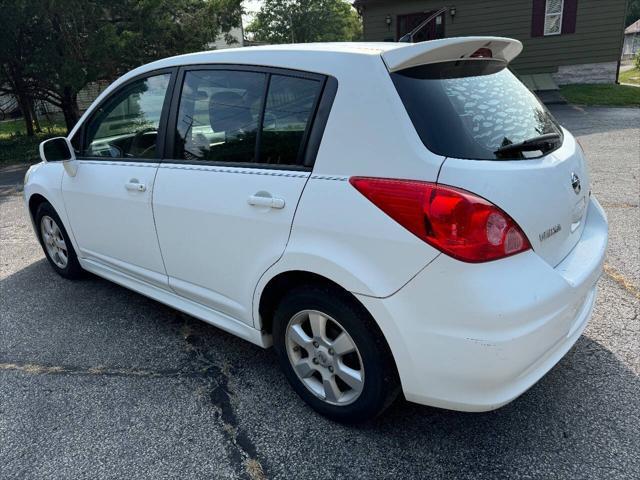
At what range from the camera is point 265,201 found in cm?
242

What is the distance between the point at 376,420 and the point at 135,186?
1963 mm

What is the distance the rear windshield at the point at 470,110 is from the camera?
2061 mm

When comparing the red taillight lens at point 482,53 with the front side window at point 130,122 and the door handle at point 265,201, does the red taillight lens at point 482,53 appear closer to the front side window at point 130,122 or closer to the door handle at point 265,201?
the door handle at point 265,201

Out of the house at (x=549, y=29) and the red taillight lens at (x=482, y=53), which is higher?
the red taillight lens at (x=482, y=53)

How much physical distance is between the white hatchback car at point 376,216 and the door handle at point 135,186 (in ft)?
0.07

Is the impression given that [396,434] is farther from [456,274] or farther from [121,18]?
[121,18]

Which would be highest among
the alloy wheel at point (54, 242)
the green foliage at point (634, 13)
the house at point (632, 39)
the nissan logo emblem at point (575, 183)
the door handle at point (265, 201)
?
the door handle at point (265, 201)

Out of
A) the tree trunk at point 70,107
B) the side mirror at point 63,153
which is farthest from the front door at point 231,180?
the tree trunk at point 70,107

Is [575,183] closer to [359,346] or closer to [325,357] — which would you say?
[359,346]

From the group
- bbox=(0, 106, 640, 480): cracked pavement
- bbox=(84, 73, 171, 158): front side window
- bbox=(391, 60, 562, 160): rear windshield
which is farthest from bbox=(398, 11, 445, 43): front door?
bbox=(391, 60, 562, 160): rear windshield

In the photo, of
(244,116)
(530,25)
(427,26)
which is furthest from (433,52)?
(427,26)

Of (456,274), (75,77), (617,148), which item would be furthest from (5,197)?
(617,148)

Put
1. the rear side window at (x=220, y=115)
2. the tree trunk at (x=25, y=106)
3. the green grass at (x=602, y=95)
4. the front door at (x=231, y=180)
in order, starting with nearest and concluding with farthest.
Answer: the front door at (x=231, y=180) < the rear side window at (x=220, y=115) < the tree trunk at (x=25, y=106) < the green grass at (x=602, y=95)

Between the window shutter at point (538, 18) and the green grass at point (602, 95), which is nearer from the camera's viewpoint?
the green grass at point (602, 95)
